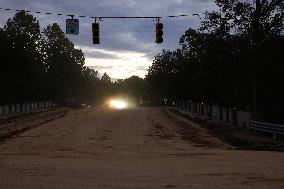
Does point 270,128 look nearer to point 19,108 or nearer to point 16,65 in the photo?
point 16,65

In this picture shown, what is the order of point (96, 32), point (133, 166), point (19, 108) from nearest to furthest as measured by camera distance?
point (133, 166) → point (96, 32) → point (19, 108)

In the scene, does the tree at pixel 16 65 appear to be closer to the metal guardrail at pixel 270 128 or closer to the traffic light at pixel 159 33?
the traffic light at pixel 159 33

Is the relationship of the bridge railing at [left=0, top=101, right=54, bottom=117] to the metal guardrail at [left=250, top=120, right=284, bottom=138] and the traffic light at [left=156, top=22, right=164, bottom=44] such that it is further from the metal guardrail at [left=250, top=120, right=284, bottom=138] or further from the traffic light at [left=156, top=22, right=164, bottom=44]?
the metal guardrail at [left=250, top=120, right=284, bottom=138]

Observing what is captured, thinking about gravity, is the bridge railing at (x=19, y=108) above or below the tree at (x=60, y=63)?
below

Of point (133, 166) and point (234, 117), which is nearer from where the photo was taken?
point (133, 166)

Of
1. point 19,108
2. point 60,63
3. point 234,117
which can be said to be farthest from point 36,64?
point 234,117

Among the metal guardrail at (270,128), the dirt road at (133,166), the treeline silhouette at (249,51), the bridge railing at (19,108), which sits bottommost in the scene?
the dirt road at (133,166)

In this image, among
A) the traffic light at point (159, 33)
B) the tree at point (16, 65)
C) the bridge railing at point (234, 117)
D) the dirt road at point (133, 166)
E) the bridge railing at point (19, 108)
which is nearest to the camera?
the dirt road at point (133, 166)

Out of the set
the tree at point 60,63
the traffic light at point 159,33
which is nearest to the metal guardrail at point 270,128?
the traffic light at point 159,33

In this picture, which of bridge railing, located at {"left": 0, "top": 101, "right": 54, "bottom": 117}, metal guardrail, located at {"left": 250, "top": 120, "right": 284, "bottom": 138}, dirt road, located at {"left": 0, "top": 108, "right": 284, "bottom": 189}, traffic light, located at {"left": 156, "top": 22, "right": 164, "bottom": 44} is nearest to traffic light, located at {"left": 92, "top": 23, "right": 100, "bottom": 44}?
traffic light, located at {"left": 156, "top": 22, "right": 164, "bottom": 44}

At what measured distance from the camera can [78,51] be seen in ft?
446

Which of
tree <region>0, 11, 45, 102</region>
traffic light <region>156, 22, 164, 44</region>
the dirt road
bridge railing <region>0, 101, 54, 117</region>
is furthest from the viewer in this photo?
tree <region>0, 11, 45, 102</region>

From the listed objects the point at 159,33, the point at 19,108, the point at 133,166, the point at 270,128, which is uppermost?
the point at 159,33

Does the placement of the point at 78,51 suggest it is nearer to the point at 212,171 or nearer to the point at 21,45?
the point at 21,45
